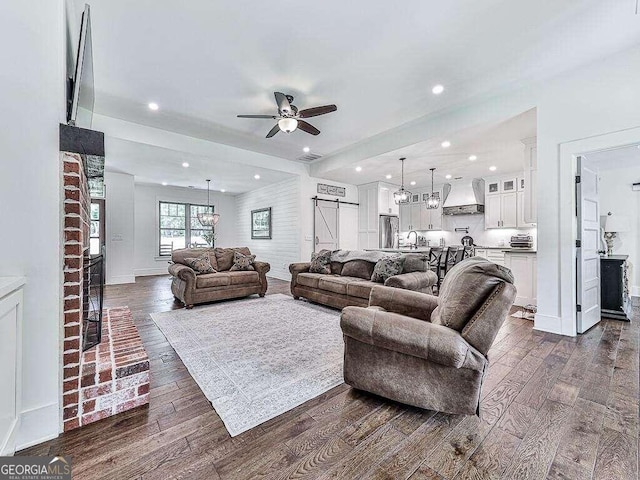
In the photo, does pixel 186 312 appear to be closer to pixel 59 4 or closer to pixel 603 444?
pixel 59 4

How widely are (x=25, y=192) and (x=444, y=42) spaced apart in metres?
3.62

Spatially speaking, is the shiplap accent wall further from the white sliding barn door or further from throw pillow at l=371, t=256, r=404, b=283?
throw pillow at l=371, t=256, r=404, b=283

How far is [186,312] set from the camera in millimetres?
4176

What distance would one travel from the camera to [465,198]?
26.6 ft

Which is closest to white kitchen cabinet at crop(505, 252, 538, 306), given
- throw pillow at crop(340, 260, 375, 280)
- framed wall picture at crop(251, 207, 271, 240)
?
throw pillow at crop(340, 260, 375, 280)

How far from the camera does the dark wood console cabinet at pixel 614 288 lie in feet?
12.4

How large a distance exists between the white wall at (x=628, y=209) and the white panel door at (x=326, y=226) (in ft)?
18.6

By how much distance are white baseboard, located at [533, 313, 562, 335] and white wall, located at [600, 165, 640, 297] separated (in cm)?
318

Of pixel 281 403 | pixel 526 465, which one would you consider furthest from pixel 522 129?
pixel 281 403

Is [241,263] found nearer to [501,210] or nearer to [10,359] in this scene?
[10,359]

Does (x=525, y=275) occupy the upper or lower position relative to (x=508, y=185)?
lower

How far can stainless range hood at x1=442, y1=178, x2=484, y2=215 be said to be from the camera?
7.60m

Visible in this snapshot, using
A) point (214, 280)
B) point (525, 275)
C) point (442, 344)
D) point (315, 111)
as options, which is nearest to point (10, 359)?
point (442, 344)

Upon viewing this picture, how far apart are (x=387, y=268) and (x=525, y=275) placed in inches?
99.4
